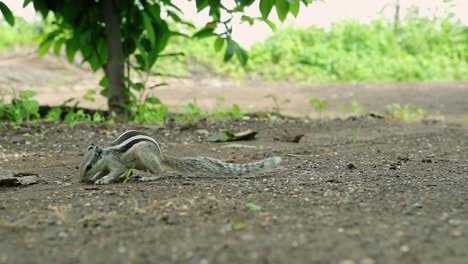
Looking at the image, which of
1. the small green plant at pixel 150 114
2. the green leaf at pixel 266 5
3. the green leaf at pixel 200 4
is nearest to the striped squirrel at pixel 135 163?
the green leaf at pixel 266 5

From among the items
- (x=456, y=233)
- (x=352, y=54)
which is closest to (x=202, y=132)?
(x=456, y=233)

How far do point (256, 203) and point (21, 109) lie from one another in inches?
176

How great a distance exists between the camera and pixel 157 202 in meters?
3.08

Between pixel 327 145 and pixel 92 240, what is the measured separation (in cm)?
366

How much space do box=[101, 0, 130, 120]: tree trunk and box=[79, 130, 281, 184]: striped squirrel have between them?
9.30 feet

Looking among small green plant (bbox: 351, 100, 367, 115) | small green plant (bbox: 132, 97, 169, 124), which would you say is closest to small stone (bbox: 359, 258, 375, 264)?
small green plant (bbox: 132, 97, 169, 124)

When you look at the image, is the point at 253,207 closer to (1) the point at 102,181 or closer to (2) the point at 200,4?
(1) the point at 102,181


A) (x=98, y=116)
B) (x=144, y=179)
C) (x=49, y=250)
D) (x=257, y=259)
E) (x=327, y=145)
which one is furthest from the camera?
(x=98, y=116)

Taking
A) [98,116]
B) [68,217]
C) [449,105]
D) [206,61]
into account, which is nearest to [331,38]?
[206,61]

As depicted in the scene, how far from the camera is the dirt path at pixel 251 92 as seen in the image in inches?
390

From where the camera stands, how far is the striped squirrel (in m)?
4.02

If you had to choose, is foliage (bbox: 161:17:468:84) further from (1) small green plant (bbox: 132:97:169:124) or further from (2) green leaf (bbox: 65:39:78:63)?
(1) small green plant (bbox: 132:97:169:124)

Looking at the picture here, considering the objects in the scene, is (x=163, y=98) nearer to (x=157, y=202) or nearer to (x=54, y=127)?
(x=54, y=127)

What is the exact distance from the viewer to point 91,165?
13.2 feet
